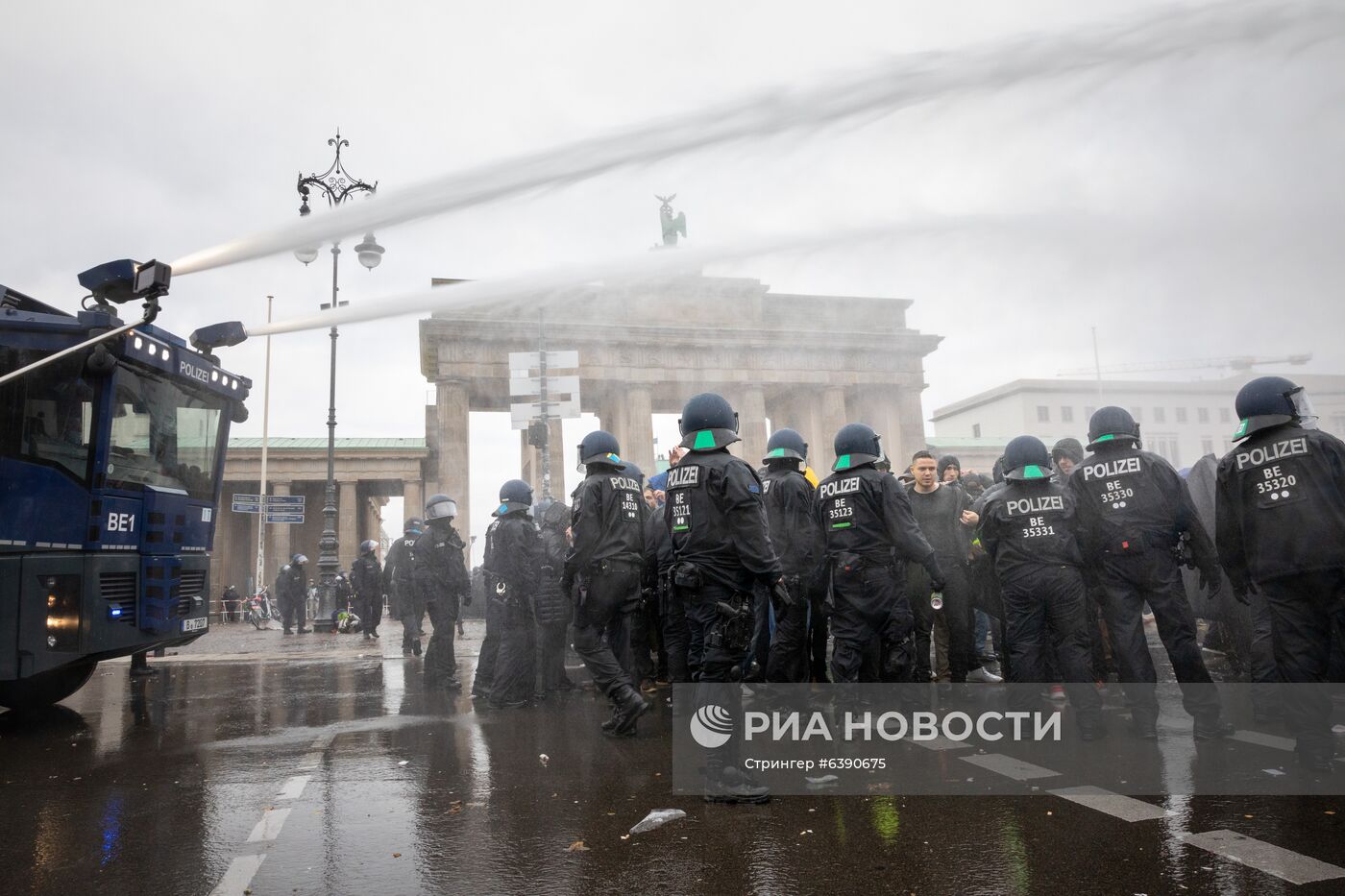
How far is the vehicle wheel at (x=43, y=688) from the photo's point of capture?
289 inches

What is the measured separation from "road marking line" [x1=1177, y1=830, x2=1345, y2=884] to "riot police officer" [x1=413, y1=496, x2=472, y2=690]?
22.5ft

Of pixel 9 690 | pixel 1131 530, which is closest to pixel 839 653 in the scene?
pixel 1131 530

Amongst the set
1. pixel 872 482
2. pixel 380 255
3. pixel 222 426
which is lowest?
pixel 872 482

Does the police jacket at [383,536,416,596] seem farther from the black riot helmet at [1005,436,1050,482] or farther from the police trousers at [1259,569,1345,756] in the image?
the police trousers at [1259,569,1345,756]

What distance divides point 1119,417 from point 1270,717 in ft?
6.84

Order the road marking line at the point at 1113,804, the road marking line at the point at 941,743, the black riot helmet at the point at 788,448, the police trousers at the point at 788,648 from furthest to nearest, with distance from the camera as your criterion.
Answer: the black riot helmet at the point at 788,448 < the police trousers at the point at 788,648 < the road marking line at the point at 941,743 < the road marking line at the point at 1113,804

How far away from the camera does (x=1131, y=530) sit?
207 inches

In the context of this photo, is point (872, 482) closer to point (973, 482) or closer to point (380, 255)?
point (973, 482)

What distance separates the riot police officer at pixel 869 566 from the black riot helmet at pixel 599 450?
160 cm

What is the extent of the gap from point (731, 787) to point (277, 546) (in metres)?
37.4

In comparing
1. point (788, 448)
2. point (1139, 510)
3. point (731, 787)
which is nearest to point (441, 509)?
point (788, 448)

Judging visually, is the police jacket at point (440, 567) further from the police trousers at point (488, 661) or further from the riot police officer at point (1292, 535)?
the riot police officer at point (1292, 535)

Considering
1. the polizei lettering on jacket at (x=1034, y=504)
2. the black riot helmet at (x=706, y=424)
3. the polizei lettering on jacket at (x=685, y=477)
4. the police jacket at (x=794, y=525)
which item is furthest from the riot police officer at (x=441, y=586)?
the polizei lettering on jacket at (x=1034, y=504)

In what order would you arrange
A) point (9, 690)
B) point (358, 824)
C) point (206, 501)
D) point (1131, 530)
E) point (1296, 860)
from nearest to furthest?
point (1296, 860)
point (358, 824)
point (1131, 530)
point (9, 690)
point (206, 501)
